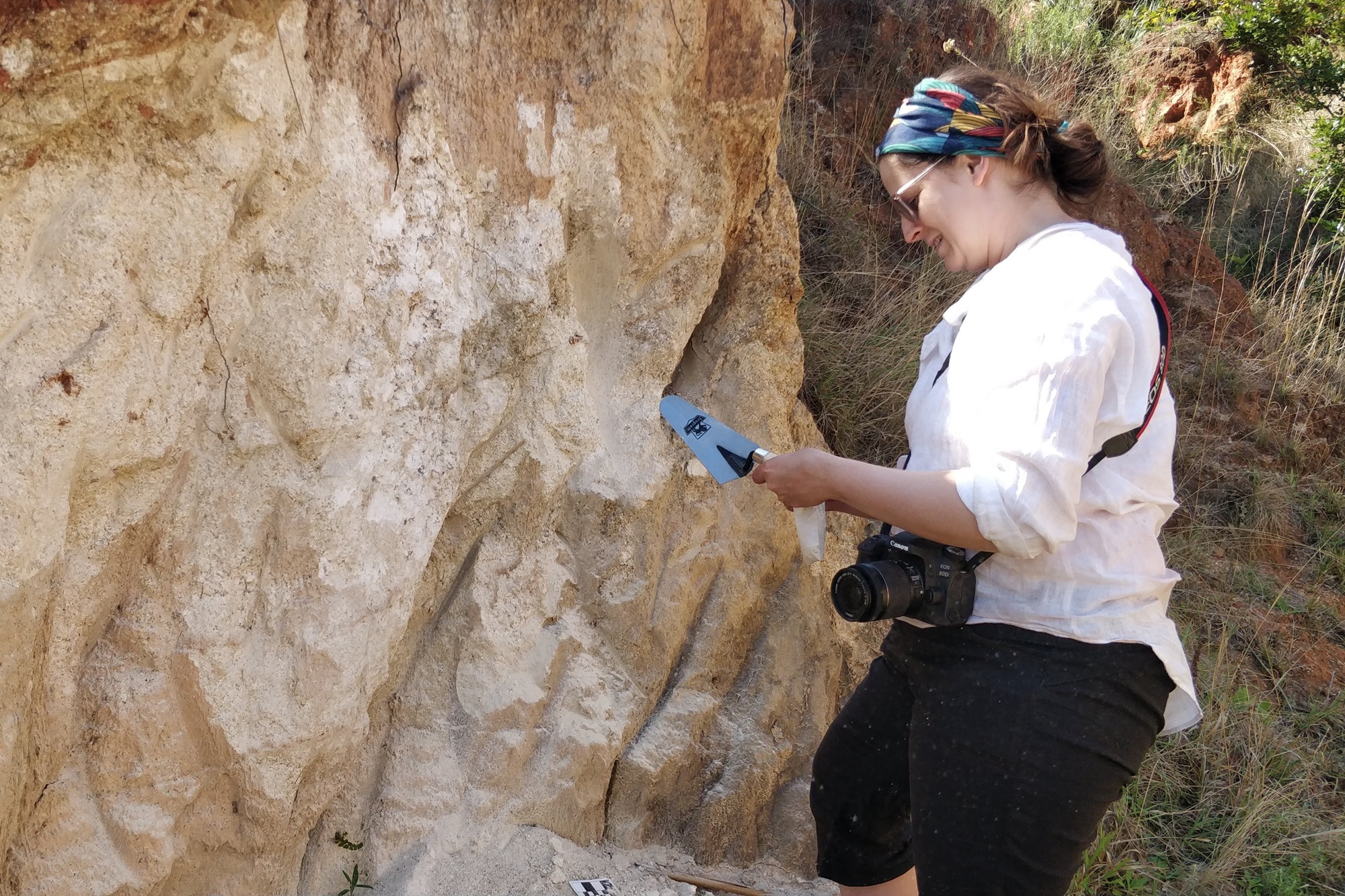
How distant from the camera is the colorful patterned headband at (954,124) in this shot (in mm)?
1715

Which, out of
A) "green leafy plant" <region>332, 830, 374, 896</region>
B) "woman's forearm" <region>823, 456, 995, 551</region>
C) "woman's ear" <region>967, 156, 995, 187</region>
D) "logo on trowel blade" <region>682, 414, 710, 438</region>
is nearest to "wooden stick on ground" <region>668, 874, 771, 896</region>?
"green leafy plant" <region>332, 830, 374, 896</region>

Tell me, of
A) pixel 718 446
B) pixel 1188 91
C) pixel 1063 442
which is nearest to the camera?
pixel 1063 442

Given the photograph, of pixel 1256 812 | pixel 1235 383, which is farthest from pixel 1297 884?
pixel 1235 383

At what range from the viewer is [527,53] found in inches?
85.4

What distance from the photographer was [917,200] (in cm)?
183

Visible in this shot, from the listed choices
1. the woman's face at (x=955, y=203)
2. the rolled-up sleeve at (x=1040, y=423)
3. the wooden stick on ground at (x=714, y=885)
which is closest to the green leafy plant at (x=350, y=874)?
the wooden stick on ground at (x=714, y=885)

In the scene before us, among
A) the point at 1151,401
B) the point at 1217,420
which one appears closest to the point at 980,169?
the point at 1151,401

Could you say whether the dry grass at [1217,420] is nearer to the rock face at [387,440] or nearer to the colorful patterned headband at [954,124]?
the rock face at [387,440]

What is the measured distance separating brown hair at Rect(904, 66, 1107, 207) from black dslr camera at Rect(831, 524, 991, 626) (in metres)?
0.59

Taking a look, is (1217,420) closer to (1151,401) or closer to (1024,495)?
(1151,401)

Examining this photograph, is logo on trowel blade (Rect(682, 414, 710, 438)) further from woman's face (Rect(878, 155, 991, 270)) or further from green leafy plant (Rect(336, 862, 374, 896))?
green leafy plant (Rect(336, 862, 374, 896))

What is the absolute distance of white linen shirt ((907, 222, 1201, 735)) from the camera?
1.45 meters

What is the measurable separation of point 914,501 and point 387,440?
3.05 feet

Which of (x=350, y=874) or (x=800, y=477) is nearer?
(x=800, y=477)
